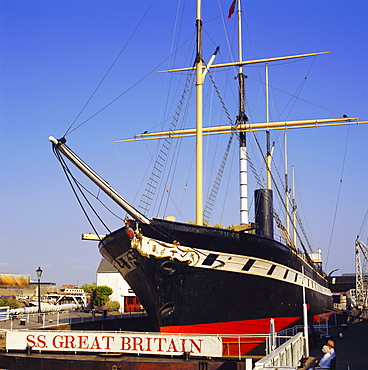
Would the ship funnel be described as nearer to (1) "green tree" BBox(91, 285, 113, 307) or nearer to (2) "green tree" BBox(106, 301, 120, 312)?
(1) "green tree" BBox(91, 285, 113, 307)

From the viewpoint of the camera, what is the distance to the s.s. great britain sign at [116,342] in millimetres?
13711

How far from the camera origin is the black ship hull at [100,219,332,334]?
54.5ft

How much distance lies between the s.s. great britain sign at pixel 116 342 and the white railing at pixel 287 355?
2.15m

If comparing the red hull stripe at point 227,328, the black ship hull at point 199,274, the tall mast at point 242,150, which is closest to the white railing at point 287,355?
the black ship hull at point 199,274

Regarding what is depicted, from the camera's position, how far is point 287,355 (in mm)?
11141

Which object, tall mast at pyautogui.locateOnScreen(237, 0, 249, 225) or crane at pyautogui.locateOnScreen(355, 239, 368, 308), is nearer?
tall mast at pyautogui.locateOnScreen(237, 0, 249, 225)

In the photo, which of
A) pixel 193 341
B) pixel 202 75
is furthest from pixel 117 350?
pixel 202 75

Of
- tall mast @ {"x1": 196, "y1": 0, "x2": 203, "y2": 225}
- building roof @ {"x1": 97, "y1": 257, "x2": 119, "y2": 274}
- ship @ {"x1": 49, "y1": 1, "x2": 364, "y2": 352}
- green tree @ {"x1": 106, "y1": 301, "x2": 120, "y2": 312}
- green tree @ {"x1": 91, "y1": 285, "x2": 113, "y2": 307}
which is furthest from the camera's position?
building roof @ {"x1": 97, "y1": 257, "x2": 119, "y2": 274}

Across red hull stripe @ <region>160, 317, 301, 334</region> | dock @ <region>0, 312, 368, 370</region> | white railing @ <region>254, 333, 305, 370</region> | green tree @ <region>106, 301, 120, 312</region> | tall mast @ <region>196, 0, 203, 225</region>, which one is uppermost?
tall mast @ <region>196, 0, 203, 225</region>

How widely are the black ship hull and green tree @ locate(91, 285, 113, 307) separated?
2227cm

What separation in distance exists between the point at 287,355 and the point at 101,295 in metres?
31.4

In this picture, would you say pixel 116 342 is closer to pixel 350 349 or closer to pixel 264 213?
pixel 350 349

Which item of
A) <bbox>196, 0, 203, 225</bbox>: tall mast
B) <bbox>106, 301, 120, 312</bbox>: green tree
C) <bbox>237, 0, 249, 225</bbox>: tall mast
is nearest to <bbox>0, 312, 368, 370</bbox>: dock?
<bbox>196, 0, 203, 225</bbox>: tall mast

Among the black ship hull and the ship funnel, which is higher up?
the ship funnel
